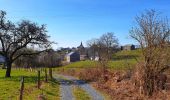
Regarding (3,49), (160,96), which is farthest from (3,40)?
(160,96)

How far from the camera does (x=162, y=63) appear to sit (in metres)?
28.7

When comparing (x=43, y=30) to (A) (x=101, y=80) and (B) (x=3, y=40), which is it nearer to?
(B) (x=3, y=40)

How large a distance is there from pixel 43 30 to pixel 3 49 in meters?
7.21

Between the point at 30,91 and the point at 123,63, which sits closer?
the point at 30,91

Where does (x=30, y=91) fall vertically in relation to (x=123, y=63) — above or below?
below

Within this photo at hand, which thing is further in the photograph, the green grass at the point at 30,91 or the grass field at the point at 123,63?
the grass field at the point at 123,63

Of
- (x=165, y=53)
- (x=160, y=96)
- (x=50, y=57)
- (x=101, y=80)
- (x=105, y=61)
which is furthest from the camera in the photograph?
(x=50, y=57)

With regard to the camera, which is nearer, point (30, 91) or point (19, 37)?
point (30, 91)

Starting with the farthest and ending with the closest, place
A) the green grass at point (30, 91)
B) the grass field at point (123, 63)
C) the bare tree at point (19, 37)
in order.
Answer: the bare tree at point (19, 37), the grass field at point (123, 63), the green grass at point (30, 91)

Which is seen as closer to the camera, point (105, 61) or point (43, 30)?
point (105, 61)

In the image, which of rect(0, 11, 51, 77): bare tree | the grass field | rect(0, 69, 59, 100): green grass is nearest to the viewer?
rect(0, 69, 59, 100): green grass

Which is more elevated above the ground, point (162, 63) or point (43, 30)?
point (43, 30)

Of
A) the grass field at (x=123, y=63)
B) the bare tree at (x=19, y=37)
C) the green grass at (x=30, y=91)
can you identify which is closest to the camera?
the green grass at (x=30, y=91)

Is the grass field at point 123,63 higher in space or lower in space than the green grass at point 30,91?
higher
